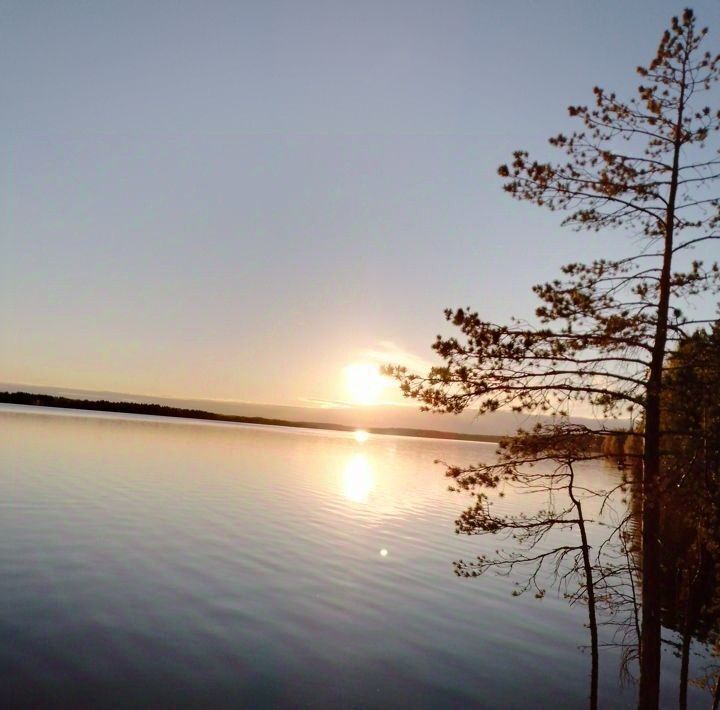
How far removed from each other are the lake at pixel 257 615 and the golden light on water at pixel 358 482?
11925 mm

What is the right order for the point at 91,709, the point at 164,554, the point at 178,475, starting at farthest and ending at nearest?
the point at 178,475, the point at 164,554, the point at 91,709

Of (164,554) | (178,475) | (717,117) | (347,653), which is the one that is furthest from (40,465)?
(717,117)

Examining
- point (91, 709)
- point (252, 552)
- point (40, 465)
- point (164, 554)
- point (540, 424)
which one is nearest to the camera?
point (91, 709)

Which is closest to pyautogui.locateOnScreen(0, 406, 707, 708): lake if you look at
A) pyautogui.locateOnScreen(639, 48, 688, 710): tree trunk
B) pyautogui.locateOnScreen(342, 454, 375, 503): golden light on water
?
pyautogui.locateOnScreen(639, 48, 688, 710): tree trunk

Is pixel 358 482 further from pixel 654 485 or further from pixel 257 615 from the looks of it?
pixel 654 485

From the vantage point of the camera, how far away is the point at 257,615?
19500 mm

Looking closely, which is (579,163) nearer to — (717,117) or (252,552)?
(717,117)

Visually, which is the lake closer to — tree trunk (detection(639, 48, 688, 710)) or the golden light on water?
tree trunk (detection(639, 48, 688, 710))

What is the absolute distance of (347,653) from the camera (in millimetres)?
17500

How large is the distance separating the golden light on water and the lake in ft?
39.1

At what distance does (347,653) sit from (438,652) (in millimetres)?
3007

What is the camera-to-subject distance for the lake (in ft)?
47.1

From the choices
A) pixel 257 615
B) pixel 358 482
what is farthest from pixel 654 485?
pixel 358 482

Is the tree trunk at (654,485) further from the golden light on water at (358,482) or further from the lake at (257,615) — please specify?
the golden light on water at (358,482)
